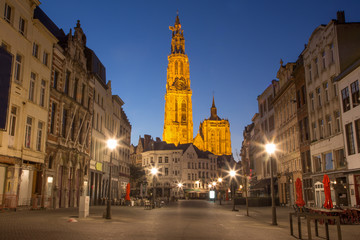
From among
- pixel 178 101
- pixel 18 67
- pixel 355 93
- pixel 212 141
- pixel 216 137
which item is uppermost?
pixel 178 101

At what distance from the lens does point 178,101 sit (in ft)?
483

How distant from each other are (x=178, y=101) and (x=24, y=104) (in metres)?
123

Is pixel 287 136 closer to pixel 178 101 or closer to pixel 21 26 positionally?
pixel 21 26

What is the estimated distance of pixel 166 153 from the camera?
98.8 meters

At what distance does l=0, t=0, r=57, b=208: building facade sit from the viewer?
22.4 meters

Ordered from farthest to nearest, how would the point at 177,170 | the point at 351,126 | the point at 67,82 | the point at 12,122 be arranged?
the point at 177,170, the point at 67,82, the point at 351,126, the point at 12,122

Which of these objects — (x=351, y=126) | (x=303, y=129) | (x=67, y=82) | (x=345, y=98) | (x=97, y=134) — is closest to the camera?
(x=351, y=126)

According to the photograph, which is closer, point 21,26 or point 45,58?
point 21,26

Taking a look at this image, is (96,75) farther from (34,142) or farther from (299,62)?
(299,62)

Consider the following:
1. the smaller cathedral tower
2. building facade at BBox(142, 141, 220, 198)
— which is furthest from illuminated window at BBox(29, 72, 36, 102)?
the smaller cathedral tower

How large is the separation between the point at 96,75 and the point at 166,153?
199ft

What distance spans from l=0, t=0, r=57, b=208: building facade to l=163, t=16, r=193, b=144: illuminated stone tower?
364 feet

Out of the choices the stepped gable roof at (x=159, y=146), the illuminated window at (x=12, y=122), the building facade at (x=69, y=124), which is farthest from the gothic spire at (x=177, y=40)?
the illuminated window at (x=12, y=122)

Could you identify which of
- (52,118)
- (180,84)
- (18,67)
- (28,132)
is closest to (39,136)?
(28,132)
